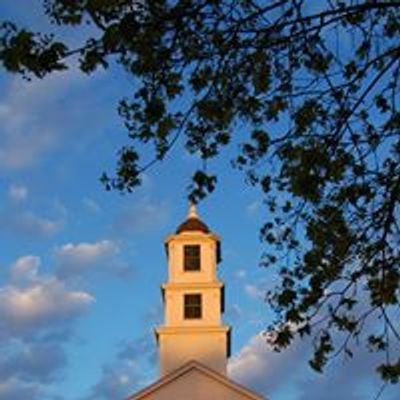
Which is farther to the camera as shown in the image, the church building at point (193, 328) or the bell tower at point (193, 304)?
the bell tower at point (193, 304)

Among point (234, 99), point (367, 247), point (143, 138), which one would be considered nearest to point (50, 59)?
point (143, 138)

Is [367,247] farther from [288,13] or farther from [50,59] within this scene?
[50,59]

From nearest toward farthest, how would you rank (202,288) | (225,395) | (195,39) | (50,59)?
(50,59) < (195,39) < (225,395) < (202,288)

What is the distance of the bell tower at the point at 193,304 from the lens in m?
46.8

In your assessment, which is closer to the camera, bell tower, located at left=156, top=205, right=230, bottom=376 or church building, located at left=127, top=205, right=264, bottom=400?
church building, located at left=127, top=205, right=264, bottom=400

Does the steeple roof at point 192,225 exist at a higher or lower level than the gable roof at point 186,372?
higher

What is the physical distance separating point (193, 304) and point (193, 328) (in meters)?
1.22

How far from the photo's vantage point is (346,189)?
12320 millimetres

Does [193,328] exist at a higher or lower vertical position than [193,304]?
lower

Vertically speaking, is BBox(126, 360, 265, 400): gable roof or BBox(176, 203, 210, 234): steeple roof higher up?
BBox(176, 203, 210, 234): steeple roof

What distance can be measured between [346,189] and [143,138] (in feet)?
7.71

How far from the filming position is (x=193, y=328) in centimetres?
4694

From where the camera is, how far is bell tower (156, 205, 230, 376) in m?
46.8

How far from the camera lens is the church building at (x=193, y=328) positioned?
1741 inches
